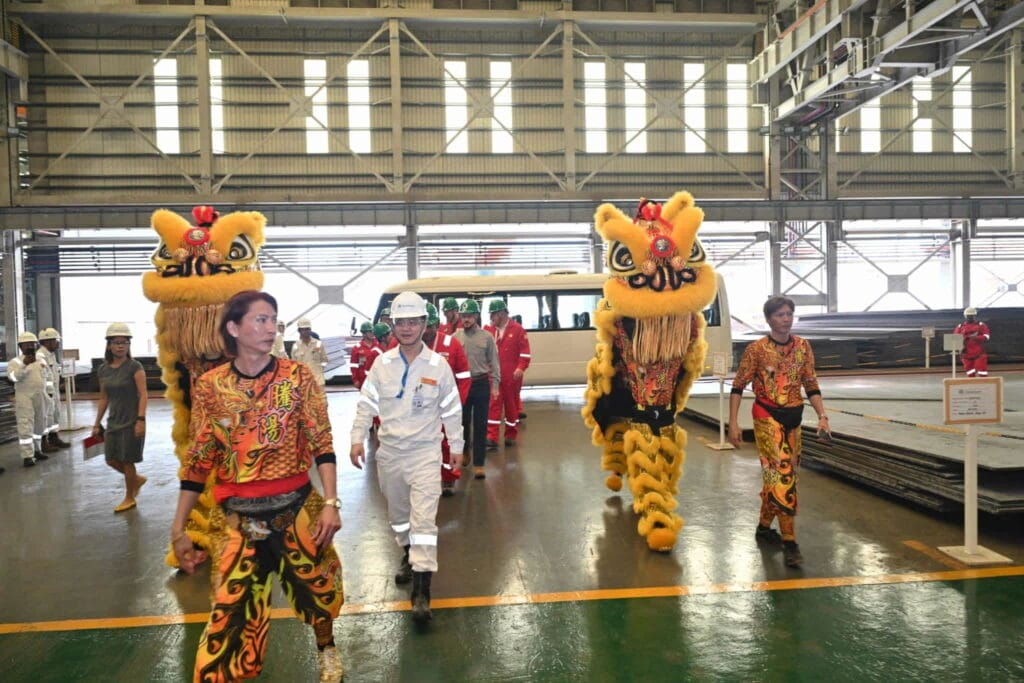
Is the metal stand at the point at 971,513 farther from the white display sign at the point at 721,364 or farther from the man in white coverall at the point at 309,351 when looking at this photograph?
the man in white coverall at the point at 309,351

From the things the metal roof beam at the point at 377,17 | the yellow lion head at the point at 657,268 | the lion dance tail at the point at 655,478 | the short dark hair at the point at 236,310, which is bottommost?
the lion dance tail at the point at 655,478

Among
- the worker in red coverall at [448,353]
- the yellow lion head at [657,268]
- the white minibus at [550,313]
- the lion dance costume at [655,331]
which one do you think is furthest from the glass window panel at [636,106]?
the yellow lion head at [657,268]

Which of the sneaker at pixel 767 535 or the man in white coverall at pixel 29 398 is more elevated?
the man in white coverall at pixel 29 398

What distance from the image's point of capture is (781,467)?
4.88 meters

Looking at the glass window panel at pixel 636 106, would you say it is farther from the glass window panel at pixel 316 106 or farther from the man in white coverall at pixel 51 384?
the man in white coverall at pixel 51 384

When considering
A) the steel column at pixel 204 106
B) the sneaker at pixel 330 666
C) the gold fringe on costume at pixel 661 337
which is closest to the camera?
the sneaker at pixel 330 666

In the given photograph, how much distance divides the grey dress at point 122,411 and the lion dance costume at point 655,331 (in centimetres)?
400

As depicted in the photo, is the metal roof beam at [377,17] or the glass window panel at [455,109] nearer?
the metal roof beam at [377,17]

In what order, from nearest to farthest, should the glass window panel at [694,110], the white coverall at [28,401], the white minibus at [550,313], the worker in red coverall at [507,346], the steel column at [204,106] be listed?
the white coverall at [28,401] → the worker in red coverall at [507,346] → the white minibus at [550,313] → the steel column at [204,106] → the glass window panel at [694,110]

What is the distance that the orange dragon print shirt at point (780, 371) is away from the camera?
4.90 metres

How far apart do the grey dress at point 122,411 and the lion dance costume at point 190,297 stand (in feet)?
4.90

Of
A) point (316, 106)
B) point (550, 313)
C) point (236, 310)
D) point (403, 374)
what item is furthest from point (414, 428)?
point (316, 106)

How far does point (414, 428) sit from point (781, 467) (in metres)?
2.50

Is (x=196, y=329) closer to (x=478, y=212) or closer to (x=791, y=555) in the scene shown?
(x=791, y=555)
